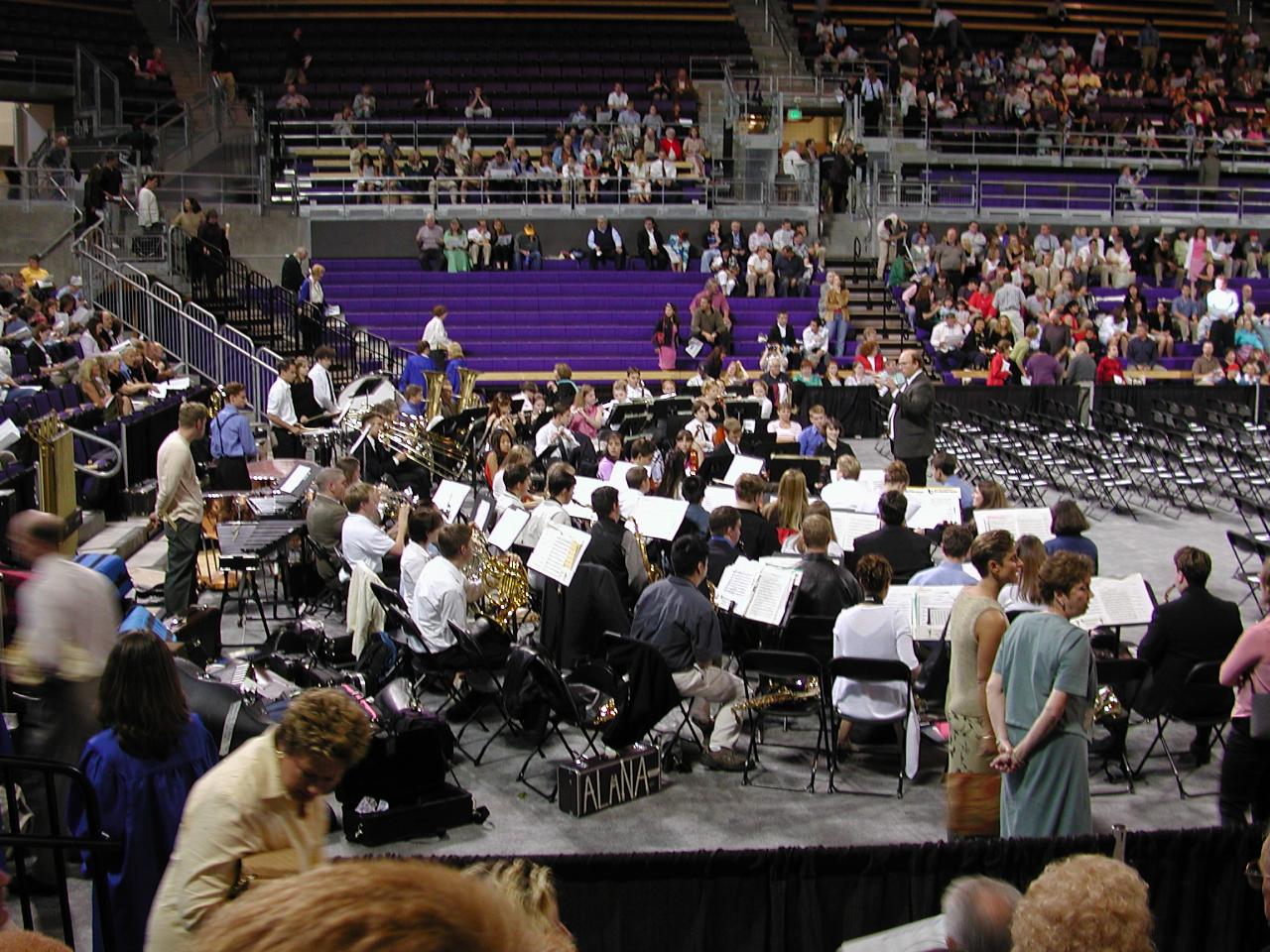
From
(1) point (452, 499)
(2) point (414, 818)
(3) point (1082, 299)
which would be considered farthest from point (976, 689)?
(3) point (1082, 299)

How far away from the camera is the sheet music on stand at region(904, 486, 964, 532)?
10.7 metres

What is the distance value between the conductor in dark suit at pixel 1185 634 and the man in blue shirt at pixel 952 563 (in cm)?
107

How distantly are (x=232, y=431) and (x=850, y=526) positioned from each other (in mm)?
5572

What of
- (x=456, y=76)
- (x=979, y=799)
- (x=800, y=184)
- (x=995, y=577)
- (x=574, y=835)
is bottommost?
(x=574, y=835)

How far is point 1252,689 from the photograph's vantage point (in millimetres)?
6164

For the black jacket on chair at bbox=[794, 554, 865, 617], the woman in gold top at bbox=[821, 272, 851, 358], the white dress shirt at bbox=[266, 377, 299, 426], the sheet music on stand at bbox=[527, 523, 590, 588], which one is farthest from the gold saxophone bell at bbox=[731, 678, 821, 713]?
the woman in gold top at bbox=[821, 272, 851, 358]

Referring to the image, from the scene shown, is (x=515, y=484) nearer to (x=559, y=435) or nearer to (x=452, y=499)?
(x=452, y=499)

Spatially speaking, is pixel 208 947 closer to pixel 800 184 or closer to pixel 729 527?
pixel 729 527

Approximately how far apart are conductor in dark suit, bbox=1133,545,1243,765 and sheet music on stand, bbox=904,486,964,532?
9.81 feet

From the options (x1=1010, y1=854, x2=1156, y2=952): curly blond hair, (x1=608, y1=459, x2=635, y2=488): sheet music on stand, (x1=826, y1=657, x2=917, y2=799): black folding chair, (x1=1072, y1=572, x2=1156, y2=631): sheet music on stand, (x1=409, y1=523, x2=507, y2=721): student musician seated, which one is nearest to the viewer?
(x1=1010, y1=854, x2=1156, y2=952): curly blond hair

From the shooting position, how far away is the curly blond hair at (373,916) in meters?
1.24

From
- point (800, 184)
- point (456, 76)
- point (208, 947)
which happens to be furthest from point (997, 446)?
point (456, 76)

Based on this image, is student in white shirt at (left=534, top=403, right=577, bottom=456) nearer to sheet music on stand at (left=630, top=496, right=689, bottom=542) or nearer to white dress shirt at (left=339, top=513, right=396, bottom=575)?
sheet music on stand at (left=630, top=496, right=689, bottom=542)

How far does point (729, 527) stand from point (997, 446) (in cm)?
768
